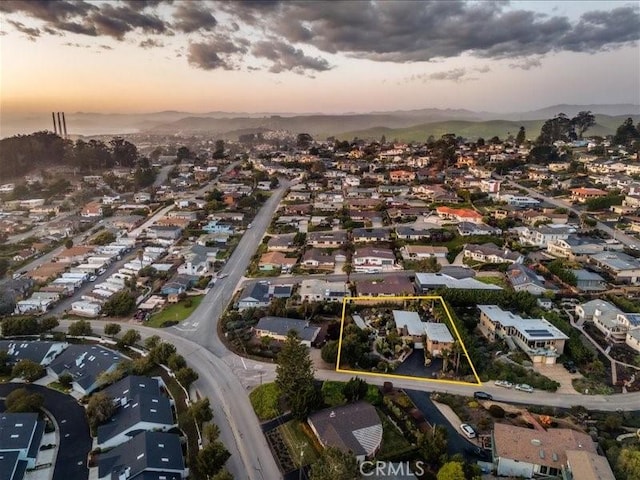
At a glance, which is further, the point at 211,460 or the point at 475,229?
the point at 475,229

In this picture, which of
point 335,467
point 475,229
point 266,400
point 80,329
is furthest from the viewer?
point 475,229

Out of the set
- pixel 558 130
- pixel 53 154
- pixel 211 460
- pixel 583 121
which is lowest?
pixel 211 460

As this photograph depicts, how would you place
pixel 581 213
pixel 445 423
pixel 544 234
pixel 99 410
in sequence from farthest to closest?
pixel 581 213 → pixel 544 234 → pixel 445 423 → pixel 99 410

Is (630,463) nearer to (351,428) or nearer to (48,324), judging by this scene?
(351,428)

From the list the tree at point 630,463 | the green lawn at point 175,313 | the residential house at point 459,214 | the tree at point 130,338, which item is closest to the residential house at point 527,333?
the tree at point 630,463

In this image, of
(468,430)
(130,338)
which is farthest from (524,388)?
(130,338)

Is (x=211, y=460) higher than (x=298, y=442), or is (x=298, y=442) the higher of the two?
(x=211, y=460)
